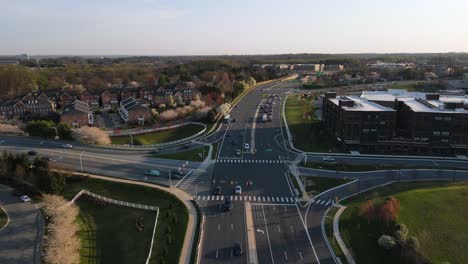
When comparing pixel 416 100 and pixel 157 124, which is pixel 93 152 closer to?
pixel 157 124

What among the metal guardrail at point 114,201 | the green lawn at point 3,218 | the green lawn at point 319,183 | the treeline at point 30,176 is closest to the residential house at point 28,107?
→ the treeline at point 30,176

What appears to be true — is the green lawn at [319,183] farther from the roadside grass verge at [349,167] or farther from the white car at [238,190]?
the white car at [238,190]

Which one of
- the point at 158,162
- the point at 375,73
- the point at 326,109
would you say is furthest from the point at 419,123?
the point at 375,73

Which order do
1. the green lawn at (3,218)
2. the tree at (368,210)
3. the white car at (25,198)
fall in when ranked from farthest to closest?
the white car at (25,198) < the green lawn at (3,218) < the tree at (368,210)

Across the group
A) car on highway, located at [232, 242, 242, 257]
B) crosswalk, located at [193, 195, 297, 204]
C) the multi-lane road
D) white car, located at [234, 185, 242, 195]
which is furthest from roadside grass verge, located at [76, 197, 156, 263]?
white car, located at [234, 185, 242, 195]

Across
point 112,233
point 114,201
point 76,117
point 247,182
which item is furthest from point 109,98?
point 112,233

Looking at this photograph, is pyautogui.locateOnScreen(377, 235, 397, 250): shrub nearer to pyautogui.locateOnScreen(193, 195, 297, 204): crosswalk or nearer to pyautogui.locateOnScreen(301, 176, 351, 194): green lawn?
pyautogui.locateOnScreen(193, 195, 297, 204): crosswalk
